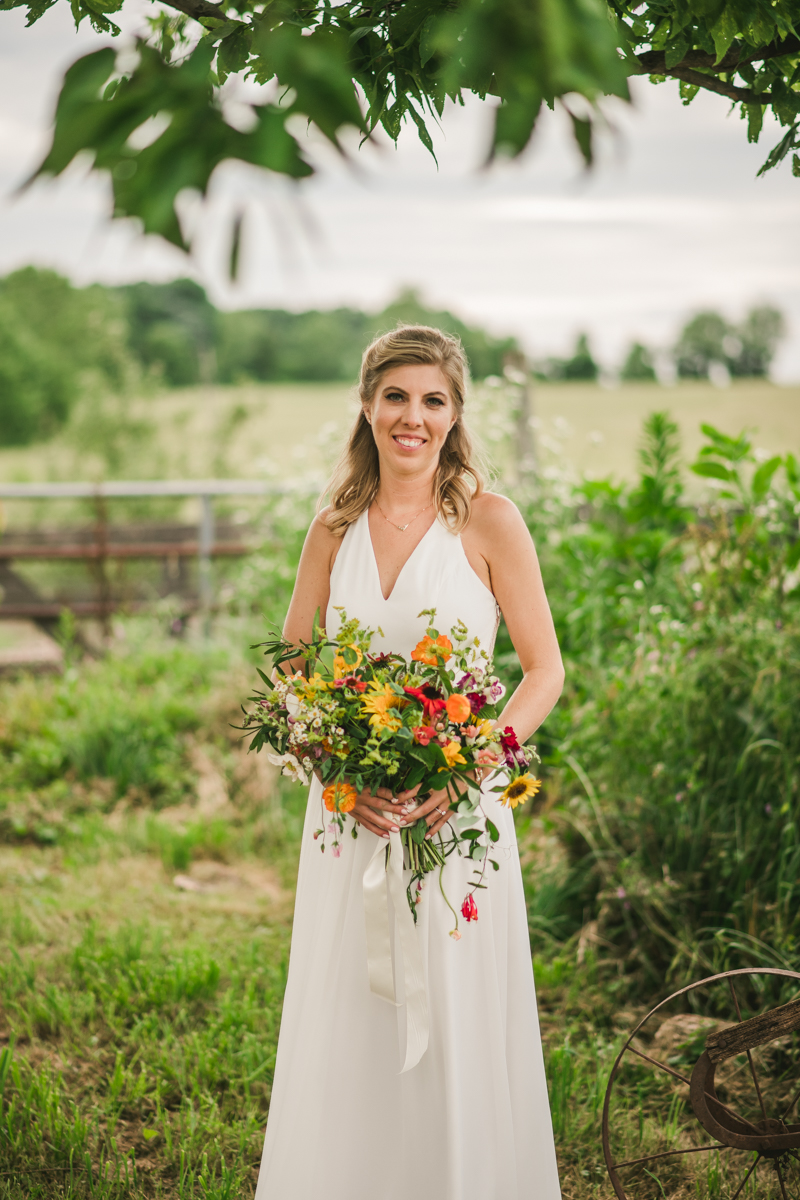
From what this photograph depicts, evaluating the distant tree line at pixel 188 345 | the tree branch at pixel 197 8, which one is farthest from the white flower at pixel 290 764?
the distant tree line at pixel 188 345

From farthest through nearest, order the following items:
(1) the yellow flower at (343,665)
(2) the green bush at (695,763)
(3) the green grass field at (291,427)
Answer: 1. (3) the green grass field at (291,427)
2. (2) the green bush at (695,763)
3. (1) the yellow flower at (343,665)

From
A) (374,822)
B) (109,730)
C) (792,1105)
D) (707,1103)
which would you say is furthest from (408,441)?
(109,730)

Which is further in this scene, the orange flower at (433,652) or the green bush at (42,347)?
the green bush at (42,347)

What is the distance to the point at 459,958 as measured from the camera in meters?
1.96

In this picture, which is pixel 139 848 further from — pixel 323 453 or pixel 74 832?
pixel 323 453

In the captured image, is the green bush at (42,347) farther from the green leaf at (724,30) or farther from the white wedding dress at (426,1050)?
the green leaf at (724,30)

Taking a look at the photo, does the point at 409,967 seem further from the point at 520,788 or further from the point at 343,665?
the point at 343,665

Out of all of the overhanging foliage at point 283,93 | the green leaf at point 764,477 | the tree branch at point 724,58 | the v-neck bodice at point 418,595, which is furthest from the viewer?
the green leaf at point 764,477

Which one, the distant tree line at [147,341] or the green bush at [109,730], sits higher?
the distant tree line at [147,341]

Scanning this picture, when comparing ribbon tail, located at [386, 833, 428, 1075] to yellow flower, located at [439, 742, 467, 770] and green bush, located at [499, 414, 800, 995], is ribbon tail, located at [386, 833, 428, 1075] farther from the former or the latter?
green bush, located at [499, 414, 800, 995]

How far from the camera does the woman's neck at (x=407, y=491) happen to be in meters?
2.15

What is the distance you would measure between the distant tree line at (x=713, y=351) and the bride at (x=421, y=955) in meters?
26.9

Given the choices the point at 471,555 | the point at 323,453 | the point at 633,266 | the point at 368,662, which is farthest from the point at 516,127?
the point at 633,266

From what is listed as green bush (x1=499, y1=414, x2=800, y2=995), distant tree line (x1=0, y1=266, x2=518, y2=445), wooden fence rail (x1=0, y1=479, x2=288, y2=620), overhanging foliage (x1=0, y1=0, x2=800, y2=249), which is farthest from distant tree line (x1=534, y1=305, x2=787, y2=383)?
overhanging foliage (x1=0, y1=0, x2=800, y2=249)
